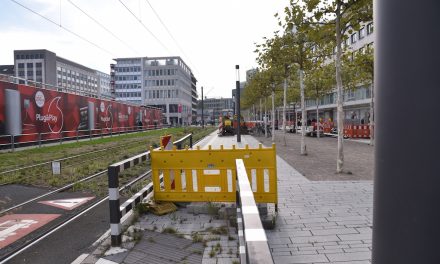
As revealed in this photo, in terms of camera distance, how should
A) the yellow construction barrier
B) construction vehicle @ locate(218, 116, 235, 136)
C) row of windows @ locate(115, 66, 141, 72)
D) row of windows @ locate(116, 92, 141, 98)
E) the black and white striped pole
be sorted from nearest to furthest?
1. the black and white striped pole
2. the yellow construction barrier
3. construction vehicle @ locate(218, 116, 235, 136)
4. row of windows @ locate(115, 66, 141, 72)
5. row of windows @ locate(116, 92, 141, 98)

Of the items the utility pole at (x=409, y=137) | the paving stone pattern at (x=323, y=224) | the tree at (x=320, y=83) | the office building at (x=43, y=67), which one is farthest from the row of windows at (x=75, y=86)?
the utility pole at (x=409, y=137)

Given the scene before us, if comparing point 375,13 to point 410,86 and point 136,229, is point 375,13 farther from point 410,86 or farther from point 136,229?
point 136,229

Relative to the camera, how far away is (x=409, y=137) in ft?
3.78

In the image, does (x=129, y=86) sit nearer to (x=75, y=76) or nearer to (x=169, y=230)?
(x=75, y=76)

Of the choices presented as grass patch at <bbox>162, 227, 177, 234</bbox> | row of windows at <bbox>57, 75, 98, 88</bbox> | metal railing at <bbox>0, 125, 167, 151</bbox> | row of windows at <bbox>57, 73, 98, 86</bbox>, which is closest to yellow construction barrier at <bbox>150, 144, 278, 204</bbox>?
grass patch at <bbox>162, 227, 177, 234</bbox>

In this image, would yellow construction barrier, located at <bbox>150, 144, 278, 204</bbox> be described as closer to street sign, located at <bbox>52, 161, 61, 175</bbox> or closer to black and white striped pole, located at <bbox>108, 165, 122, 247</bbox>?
black and white striped pole, located at <bbox>108, 165, 122, 247</bbox>

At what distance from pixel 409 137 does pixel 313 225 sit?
4.46 m

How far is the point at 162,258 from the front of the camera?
4.29m

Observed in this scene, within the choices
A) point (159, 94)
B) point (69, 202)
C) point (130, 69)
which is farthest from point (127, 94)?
point (69, 202)

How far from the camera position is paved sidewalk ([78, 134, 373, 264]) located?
13.8 ft

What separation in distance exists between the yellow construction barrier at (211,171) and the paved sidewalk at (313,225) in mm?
394

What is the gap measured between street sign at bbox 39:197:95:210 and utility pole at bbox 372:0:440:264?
21.8ft

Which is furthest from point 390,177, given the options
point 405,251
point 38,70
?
point 38,70

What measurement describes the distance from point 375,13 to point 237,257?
3.47 m
